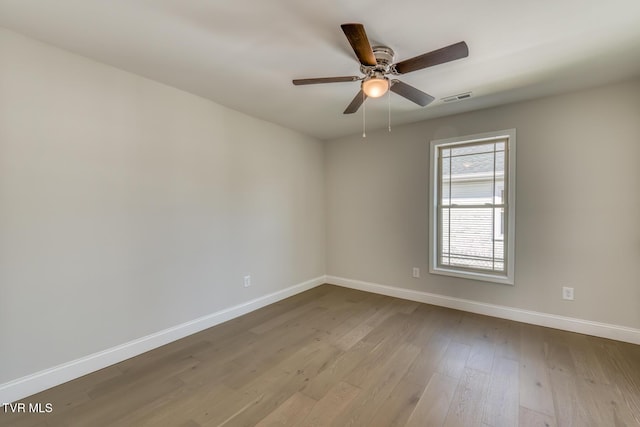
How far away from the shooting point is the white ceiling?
1.58 metres

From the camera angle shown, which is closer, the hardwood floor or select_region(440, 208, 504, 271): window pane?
the hardwood floor

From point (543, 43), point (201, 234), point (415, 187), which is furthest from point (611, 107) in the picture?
point (201, 234)

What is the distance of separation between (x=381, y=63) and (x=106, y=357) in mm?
3132

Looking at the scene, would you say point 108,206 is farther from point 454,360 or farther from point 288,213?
point 454,360

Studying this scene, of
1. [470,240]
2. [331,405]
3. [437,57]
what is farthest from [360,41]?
Result: [470,240]

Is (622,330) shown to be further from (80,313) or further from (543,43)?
(80,313)

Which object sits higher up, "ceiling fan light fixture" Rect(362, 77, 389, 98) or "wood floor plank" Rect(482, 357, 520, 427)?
"ceiling fan light fixture" Rect(362, 77, 389, 98)

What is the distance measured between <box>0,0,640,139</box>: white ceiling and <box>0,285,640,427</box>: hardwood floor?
2424 millimetres

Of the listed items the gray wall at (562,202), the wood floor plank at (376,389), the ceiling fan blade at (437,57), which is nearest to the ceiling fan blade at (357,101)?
the ceiling fan blade at (437,57)

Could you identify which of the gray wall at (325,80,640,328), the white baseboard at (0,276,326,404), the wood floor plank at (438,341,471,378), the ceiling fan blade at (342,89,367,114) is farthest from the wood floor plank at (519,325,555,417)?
the white baseboard at (0,276,326,404)

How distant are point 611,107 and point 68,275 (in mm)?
4904

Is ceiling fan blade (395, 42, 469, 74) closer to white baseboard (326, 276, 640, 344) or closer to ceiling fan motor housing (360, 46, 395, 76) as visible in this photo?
ceiling fan motor housing (360, 46, 395, 76)

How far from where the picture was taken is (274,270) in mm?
3674

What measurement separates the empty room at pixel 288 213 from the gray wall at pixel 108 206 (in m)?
0.02
